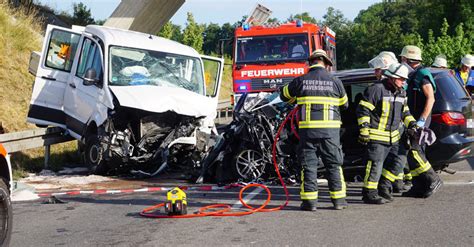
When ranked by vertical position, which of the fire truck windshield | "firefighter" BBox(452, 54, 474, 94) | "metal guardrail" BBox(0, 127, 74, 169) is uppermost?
the fire truck windshield

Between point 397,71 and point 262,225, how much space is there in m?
2.49

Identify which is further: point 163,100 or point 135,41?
point 135,41

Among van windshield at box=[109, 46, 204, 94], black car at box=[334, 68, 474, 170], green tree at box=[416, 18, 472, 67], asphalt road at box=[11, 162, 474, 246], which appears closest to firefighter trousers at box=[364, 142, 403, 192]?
asphalt road at box=[11, 162, 474, 246]

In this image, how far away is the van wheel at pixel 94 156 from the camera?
1137cm

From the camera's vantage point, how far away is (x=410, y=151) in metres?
8.43

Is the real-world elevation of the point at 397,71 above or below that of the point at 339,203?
above

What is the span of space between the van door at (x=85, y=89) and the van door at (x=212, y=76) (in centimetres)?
207

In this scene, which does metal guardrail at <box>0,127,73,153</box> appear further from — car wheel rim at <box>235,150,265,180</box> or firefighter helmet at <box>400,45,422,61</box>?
firefighter helmet at <box>400,45,422,61</box>

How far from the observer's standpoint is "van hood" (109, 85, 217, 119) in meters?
11.0

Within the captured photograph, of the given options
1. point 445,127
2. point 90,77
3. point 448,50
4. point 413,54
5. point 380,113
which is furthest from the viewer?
point 448,50

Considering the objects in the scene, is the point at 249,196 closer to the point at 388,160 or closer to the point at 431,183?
the point at 388,160

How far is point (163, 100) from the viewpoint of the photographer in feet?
36.9

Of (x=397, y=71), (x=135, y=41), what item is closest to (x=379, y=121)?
(x=397, y=71)

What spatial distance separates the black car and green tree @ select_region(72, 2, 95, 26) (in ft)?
68.6
